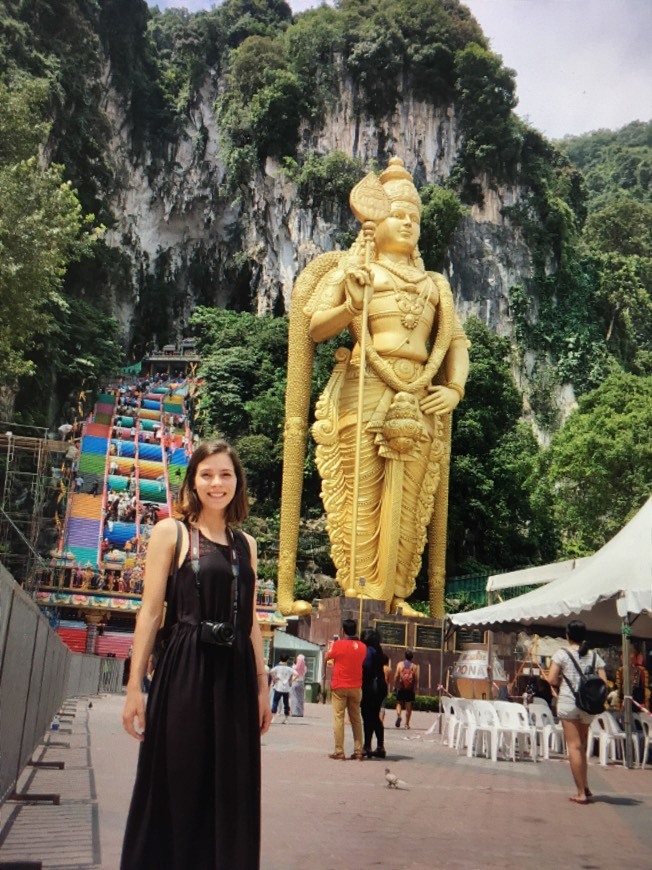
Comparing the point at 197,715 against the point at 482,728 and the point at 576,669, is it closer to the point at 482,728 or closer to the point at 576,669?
the point at 576,669

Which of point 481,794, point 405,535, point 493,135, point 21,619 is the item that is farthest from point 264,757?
point 493,135

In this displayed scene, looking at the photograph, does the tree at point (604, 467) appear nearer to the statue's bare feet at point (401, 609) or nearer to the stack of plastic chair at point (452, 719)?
the statue's bare feet at point (401, 609)

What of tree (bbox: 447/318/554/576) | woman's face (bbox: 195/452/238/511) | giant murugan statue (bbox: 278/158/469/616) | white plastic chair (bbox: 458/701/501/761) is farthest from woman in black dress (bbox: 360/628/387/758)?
tree (bbox: 447/318/554/576)

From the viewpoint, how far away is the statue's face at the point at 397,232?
16.5m

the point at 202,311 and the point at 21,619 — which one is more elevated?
the point at 202,311

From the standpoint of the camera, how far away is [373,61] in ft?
114

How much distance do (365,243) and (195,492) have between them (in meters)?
12.9

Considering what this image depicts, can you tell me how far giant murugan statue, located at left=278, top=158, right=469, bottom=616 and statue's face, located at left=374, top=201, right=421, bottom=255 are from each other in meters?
0.02

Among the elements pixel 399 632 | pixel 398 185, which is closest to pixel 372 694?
pixel 399 632

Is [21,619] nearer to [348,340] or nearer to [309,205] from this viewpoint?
[348,340]

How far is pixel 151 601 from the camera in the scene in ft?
8.05

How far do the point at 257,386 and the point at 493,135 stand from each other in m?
12.7

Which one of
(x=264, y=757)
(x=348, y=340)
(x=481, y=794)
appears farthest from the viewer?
(x=348, y=340)

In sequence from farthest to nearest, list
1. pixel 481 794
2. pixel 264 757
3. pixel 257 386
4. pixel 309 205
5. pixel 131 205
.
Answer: pixel 131 205 < pixel 309 205 < pixel 257 386 < pixel 264 757 < pixel 481 794
